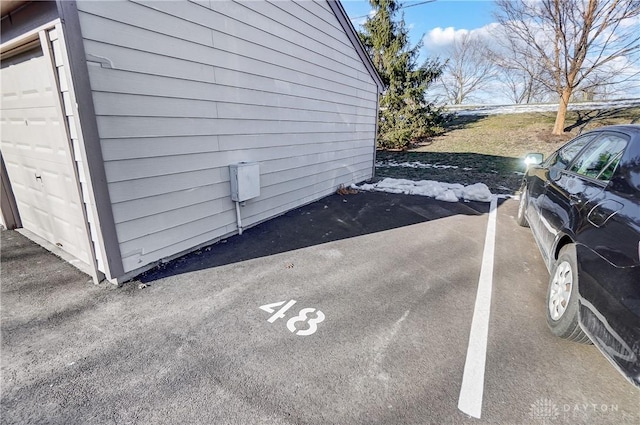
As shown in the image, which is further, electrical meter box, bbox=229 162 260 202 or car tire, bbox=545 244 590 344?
electrical meter box, bbox=229 162 260 202

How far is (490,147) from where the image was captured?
471 inches

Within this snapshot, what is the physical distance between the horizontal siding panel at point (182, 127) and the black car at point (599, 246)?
3.80 meters

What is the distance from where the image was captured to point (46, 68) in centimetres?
274

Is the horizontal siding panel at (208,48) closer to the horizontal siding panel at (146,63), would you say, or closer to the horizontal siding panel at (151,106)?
the horizontal siding panel at (146,63)

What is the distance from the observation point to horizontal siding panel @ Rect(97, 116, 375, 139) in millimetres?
2779

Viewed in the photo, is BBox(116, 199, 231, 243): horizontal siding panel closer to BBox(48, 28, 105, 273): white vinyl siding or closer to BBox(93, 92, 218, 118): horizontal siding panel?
BBox(48, 28, 105, 273): white vinyl siding

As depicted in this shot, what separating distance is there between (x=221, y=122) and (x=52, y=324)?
8.90ft

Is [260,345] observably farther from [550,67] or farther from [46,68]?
[550,67]

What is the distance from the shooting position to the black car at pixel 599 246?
59.7 inches

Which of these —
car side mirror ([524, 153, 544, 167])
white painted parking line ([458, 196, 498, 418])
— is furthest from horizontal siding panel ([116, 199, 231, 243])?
car side mirror ([524, 153, 544, 167])

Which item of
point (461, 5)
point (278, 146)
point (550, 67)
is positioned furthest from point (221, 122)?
point (550, 67)

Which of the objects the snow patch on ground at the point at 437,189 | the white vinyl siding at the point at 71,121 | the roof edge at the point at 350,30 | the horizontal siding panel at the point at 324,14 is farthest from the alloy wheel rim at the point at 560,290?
the roof edge at the point at 350,30

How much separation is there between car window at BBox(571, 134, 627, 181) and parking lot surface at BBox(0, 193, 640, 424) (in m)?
1.21

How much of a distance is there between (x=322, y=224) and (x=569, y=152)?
3.30 m
